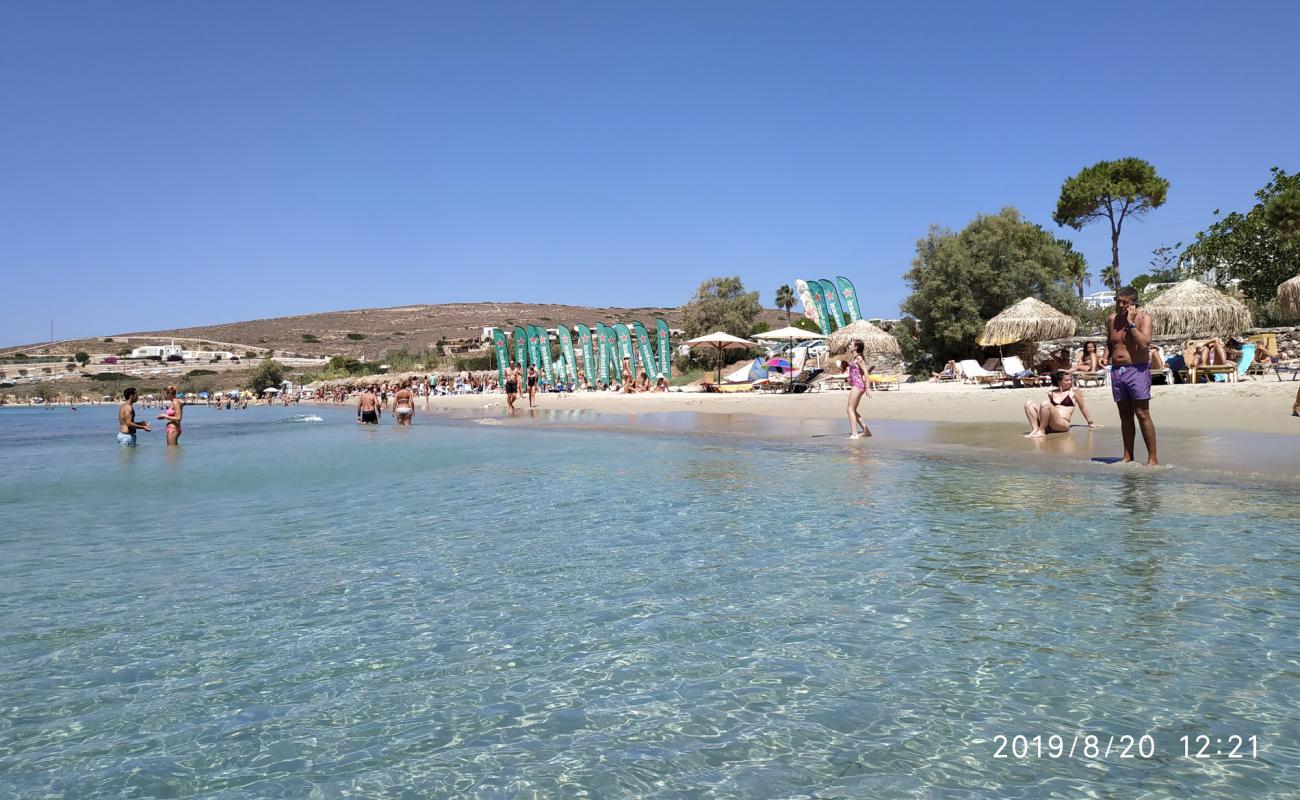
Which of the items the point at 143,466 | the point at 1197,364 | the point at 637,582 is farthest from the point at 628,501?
the point at 1197,364

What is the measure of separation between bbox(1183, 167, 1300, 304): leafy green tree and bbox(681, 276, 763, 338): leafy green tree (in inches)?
842

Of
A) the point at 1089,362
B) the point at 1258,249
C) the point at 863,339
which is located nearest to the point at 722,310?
the point at 863,339

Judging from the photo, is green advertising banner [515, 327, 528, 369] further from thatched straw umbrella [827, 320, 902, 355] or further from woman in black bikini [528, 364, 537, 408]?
thatched straw umbrella [827, 320, 902, 355]

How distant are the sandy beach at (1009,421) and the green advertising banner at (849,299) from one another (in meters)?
6.71

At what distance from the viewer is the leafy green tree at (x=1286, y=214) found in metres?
23.9

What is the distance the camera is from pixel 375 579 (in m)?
4.62

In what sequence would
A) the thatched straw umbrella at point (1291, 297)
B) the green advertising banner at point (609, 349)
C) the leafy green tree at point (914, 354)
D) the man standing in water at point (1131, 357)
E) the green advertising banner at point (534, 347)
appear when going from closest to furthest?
the man standing in water at point (1131, 357)
the thatched straw umbrella at point (1291, 297)
the leafy green tree at point (914, 354)
the green advertising banner at point (609, 349)
the green advertising banner at point (534, 347)

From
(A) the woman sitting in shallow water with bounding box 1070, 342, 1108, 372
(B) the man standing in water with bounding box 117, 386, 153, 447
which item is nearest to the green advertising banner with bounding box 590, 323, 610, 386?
(B) the man standing in water with bounding box 117, 386, 153, 447

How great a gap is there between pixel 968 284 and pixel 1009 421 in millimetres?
13586

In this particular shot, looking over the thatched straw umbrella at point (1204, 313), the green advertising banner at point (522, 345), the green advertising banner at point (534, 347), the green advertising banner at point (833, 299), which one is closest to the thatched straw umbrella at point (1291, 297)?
the thatched straw umbrella at point (1204, 313)

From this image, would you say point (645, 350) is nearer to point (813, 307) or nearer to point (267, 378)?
point (813, 307)

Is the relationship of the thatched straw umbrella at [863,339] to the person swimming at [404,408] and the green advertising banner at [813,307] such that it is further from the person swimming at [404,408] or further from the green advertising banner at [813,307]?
the person swimming at [404,408]

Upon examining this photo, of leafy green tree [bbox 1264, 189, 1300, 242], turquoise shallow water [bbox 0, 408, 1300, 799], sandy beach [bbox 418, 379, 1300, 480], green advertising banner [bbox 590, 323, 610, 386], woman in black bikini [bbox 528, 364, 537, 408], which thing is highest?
leafy green tree [bbox 1264, 189, 1300, 242]

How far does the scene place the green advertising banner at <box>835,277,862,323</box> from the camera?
93.1 feet
